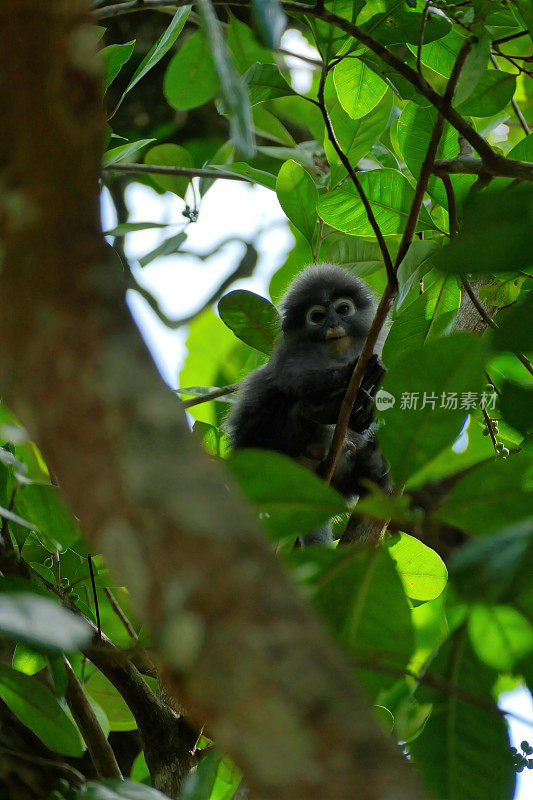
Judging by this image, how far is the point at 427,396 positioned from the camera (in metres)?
0.96

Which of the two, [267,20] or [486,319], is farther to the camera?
[486,319]

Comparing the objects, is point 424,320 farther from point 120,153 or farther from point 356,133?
point 120,153

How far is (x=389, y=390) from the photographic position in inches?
38.9

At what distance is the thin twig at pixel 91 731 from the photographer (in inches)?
70.3

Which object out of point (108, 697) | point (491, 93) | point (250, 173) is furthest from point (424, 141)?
point (108, 697)

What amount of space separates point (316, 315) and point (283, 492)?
2.44 meters

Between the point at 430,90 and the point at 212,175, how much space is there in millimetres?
1029

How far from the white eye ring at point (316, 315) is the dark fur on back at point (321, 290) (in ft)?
0.08

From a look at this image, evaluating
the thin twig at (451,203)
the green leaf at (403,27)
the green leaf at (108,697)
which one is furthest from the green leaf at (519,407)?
the green leaf at (108,697)

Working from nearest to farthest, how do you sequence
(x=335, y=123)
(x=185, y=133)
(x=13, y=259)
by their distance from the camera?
(x=13, y=259), (x=335, y=123), (x=185, y=133)

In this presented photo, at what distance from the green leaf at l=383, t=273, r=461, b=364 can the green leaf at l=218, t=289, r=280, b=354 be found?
72cm

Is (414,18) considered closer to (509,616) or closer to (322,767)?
(509,616)

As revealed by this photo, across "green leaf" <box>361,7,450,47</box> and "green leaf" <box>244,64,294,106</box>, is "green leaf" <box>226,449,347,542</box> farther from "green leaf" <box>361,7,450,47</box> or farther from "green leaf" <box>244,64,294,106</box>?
"green leaf" <box>244,64,294,106</box>

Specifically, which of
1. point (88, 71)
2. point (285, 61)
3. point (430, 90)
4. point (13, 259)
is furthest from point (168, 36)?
point (285, 61)
